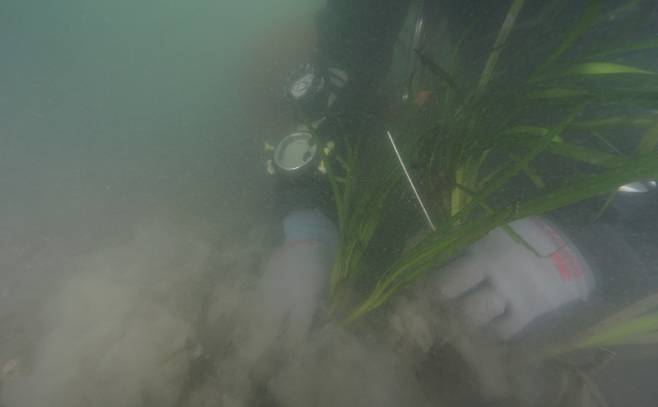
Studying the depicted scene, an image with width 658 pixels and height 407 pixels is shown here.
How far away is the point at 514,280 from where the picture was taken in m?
1.69

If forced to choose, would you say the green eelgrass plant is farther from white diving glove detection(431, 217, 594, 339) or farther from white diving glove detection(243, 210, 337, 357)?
white diving glove detection(431, 217, 594, 339)

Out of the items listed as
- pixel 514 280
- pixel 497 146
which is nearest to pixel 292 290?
pixel 514 280

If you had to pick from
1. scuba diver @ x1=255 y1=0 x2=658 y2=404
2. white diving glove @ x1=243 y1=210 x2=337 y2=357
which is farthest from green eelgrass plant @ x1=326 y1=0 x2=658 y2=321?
scuba diver @ x1=255 y1=0 x2=658 y2=404

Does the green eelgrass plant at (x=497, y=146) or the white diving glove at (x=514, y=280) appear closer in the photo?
the green eelgrass plant at (x=497, y=146)

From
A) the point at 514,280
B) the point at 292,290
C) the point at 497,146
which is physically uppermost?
the point at 497,146

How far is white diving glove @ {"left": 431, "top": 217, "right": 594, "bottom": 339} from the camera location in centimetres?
168

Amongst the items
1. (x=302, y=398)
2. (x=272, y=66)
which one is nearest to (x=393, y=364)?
(x=302, y=398)

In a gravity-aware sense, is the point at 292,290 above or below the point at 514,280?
above

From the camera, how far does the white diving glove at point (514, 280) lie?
1.68 metres

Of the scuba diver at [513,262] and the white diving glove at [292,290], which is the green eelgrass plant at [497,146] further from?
the scuba diver at [513,262]

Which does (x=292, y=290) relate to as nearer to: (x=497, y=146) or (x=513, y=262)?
(x=513, y=262)

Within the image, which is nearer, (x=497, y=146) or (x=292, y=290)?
(x=497, y=146)

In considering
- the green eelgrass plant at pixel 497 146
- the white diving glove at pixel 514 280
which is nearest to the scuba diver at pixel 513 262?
the white diving glove at pixel 514 280

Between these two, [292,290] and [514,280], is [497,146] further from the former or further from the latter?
[292,290]
